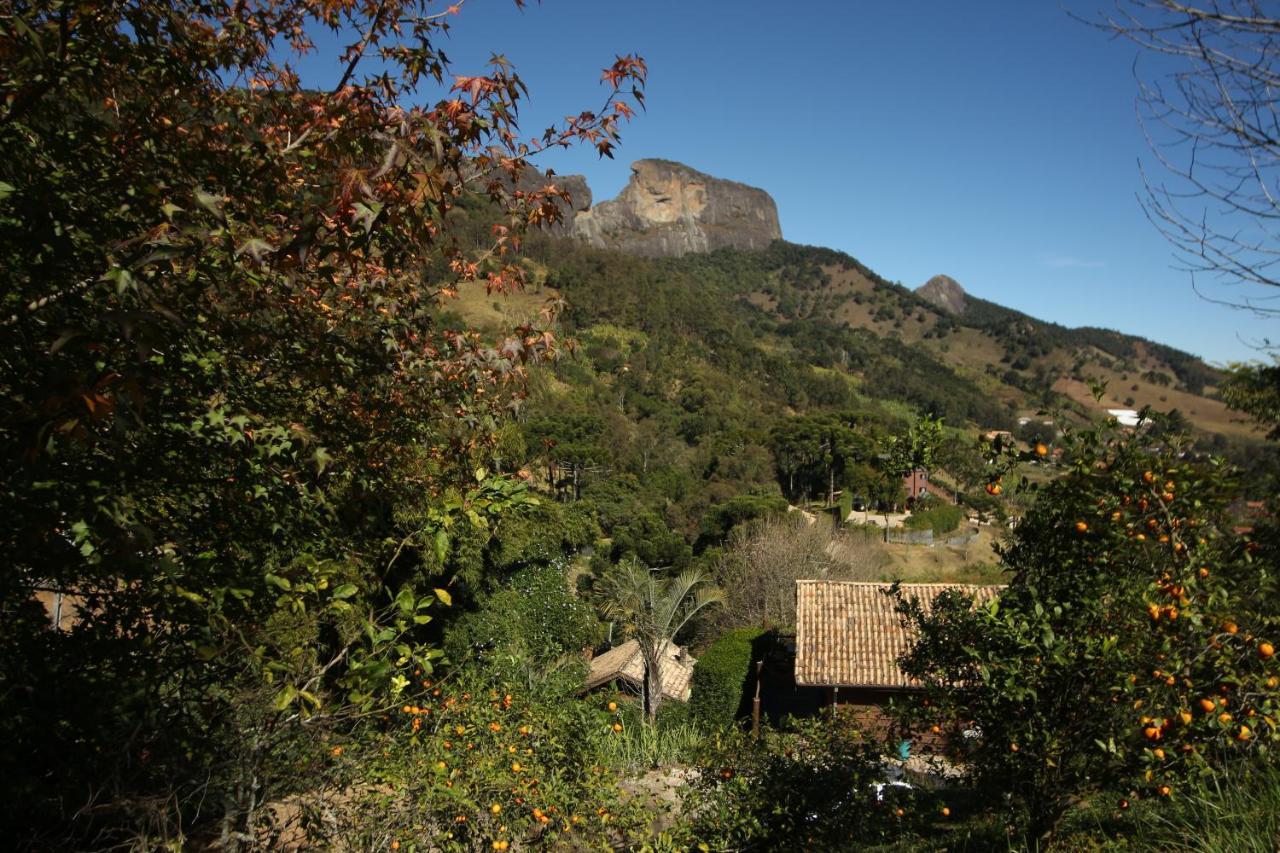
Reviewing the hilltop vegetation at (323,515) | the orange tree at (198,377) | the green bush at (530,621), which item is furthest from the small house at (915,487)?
the orange tree at (198,377)

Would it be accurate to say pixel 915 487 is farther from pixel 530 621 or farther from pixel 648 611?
pixel 530 621

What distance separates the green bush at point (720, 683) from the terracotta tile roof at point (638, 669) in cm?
80

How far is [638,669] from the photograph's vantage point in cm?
1814

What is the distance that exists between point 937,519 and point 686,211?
133985 millimetres

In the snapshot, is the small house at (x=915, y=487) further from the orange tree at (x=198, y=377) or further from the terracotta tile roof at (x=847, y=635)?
the orange tree at (x=198, y=377)

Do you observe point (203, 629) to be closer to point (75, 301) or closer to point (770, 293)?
point (75, 301)

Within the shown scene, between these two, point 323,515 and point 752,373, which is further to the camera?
point 752,373

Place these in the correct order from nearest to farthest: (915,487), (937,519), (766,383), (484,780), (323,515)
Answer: (323,515) → (484,780) → (937,519) → (915,487) → (766,383)

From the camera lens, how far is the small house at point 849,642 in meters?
15.7

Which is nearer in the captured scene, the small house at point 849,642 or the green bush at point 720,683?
the small house at point 849,642

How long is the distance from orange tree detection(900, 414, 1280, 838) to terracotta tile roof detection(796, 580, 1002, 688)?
41.2ft

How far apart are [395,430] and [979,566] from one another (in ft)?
116

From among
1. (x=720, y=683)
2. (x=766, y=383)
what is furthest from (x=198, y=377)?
(x=766, y=383)

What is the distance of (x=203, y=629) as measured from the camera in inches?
99.7
